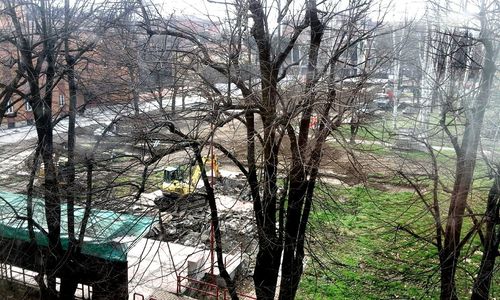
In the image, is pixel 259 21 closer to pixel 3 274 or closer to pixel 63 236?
pixel 63 236

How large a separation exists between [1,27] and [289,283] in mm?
6914

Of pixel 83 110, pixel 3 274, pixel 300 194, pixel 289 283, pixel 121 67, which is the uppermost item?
pixel 121 67

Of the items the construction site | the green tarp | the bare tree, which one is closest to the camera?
the bare tree

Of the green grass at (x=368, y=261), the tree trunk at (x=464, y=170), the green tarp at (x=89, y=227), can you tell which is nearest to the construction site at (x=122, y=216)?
the green tarp at (x=89, y=227)

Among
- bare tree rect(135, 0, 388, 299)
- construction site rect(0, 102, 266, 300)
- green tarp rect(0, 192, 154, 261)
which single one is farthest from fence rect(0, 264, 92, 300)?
bare tree rect(135, 0, 388, 299)

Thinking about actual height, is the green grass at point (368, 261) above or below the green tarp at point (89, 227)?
below

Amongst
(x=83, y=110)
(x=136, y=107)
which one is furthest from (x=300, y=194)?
(x=83, y=110)

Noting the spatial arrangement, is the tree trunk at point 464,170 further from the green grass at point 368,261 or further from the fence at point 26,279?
the fence at point 26,279

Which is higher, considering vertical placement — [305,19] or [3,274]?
[305,19]

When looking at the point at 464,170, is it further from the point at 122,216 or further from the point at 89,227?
the point at 89,227

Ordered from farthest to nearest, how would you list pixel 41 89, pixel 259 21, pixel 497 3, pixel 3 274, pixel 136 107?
pixel 3 274
pixel 41 89
pixel 136 107
pixel 259 21
pixel 497 3

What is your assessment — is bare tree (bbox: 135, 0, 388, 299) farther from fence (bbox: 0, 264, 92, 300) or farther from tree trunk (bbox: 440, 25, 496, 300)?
fence (bbox: 0, 264, 92, 300)

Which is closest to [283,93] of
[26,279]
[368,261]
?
[368,261]

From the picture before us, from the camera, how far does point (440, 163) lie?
7.90 meters
